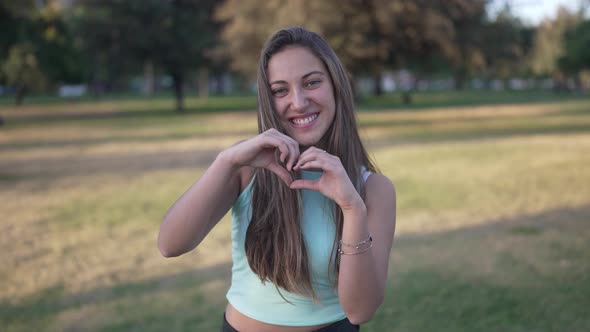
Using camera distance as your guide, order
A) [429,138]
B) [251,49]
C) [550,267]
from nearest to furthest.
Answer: [550,267] → [429,138] → [251,49]

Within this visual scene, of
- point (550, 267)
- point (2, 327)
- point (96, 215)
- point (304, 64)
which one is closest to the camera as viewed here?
point (304, 64)

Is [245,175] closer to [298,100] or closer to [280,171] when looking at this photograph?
[280,171]

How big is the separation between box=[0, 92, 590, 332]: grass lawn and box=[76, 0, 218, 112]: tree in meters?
21.5

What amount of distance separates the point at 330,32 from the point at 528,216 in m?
15.9

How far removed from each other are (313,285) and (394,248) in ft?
14.6

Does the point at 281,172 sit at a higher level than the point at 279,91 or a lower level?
lower

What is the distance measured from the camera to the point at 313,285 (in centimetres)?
190

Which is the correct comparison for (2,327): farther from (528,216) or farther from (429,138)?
(429,138)

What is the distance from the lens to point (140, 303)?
4.83 meters

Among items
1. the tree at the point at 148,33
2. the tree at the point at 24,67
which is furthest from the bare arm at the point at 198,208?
the tree at the point at 148,33

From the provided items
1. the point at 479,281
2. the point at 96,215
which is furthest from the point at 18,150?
the point at 479,281

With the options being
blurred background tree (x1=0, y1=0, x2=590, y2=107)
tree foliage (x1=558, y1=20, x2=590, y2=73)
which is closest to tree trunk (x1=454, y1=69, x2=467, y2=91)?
tree foliage (x1=558, y1=20, x2=590, y2=73)

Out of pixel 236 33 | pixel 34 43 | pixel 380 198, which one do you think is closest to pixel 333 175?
pixel 380 198

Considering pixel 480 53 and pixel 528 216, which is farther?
pixel 480 53
